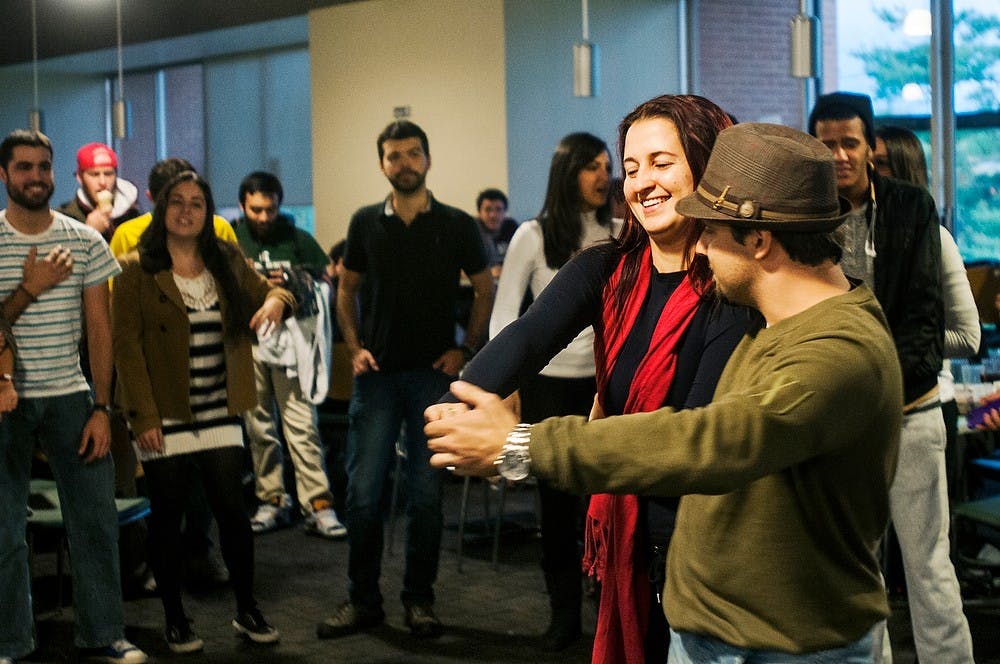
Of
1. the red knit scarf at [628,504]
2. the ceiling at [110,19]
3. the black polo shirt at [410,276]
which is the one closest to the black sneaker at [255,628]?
the black polo shirt at [410,276]

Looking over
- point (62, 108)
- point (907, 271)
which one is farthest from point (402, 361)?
point (62, 108)

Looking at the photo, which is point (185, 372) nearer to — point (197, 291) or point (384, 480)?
point (197, 291)

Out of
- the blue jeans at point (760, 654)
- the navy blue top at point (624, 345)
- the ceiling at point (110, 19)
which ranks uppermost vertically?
the ceiling at point (110, 19)

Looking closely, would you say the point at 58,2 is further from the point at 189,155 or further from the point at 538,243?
the point at 538,243

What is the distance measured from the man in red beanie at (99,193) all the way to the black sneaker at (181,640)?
2.11m

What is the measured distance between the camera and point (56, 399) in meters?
4.08

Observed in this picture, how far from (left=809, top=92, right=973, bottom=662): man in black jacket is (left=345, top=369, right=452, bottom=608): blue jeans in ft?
5.61

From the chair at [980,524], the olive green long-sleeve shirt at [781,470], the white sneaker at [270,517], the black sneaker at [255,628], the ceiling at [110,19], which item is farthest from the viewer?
the ceiling at [110,19]

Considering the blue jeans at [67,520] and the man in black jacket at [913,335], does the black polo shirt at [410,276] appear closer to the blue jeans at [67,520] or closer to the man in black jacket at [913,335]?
the blue jeans at [67,520]

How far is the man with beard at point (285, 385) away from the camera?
245 inches

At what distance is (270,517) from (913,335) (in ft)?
12.6

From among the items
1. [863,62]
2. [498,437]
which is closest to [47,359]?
[498,437]

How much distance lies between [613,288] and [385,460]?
235 cm

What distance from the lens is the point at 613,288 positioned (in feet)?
7.63
